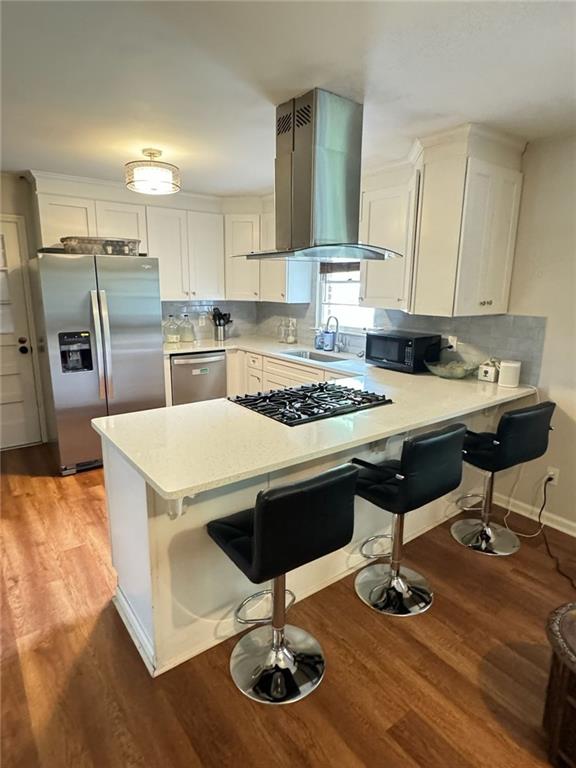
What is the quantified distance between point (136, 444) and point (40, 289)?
229cm

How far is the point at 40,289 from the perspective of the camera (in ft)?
11.0

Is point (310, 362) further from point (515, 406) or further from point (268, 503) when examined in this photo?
point (268, 503)

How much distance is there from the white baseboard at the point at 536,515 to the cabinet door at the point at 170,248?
344 cm

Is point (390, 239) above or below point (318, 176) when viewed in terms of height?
below

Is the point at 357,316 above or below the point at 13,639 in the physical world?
above

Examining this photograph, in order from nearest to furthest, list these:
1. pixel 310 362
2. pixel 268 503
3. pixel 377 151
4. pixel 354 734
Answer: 1. pixel 268 503
2. pixel 354 734
3. pixel 377 151
4. pixel 310 362

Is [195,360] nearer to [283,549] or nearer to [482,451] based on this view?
[482,451]

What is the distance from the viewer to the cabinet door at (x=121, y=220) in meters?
3.90

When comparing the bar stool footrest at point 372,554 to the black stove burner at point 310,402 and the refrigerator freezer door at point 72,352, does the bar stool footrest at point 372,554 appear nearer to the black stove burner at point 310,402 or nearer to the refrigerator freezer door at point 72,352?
the black stove burner at point 310,402

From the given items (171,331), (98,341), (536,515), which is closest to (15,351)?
(98,341)

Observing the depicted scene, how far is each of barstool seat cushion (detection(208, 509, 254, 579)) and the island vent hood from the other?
1.31 meters

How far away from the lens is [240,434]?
1879 mm

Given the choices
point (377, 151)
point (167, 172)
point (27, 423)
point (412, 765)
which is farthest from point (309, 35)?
point (27, 423)

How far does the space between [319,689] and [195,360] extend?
308cm
